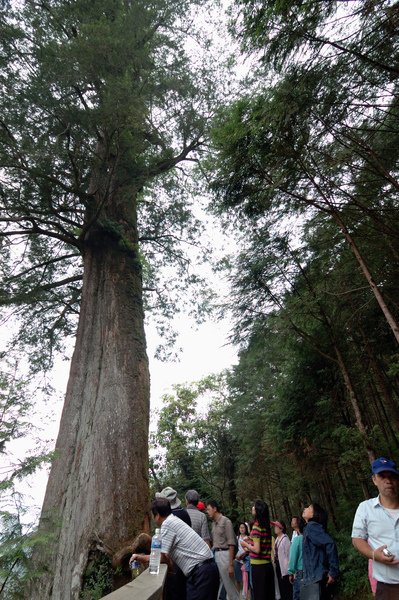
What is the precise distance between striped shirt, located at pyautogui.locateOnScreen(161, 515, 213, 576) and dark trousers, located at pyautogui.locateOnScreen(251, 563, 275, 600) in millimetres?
2077

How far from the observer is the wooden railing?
1.76 metres

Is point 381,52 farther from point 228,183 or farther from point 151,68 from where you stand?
point 151,68

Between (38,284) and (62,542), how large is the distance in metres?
5.00

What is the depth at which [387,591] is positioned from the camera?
2221mm

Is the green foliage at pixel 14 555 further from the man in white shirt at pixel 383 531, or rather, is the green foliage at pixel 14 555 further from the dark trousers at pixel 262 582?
the dark trousers at pixel 262 582

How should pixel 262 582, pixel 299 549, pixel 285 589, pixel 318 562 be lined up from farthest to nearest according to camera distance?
pixel 285 589 → pixel 299 549 → pixel 262 582 → pixel 318 562

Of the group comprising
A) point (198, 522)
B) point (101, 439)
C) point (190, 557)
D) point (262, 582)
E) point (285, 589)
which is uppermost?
point (101, 439)

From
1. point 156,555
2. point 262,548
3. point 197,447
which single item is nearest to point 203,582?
point 156,555

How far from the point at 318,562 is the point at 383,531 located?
1719 mm

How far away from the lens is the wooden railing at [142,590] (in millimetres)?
1764

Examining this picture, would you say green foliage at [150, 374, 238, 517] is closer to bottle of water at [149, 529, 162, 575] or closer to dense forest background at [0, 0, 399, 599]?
dense forest background at [0, 0, 399, 599]

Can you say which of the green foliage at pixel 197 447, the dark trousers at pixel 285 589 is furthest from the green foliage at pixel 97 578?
the green foliage at pixel 197 447

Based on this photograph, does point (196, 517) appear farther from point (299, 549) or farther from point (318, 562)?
point (318, 562)

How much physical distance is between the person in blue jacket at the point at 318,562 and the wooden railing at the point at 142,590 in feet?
6.56
